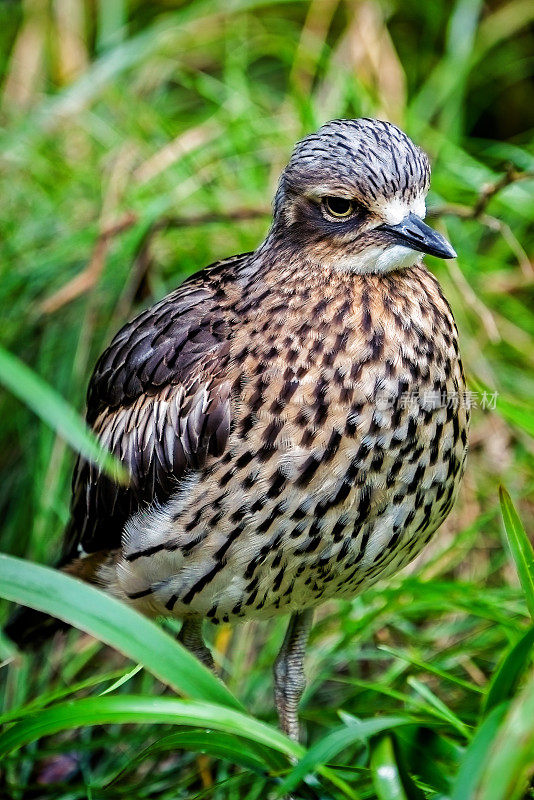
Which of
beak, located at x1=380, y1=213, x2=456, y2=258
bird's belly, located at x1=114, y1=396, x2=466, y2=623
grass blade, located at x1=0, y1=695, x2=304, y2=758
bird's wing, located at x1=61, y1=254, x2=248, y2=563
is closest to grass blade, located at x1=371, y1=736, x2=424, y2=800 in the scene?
grass blade, located at x1=0, y1=695, x2=304, y2=758

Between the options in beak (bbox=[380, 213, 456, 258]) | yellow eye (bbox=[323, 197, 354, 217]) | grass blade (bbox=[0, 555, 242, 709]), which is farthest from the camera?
yellow eye (bbox=[323, 197, 354, 217])

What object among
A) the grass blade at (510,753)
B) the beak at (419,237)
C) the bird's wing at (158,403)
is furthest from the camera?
the bird's wing at (158,403)

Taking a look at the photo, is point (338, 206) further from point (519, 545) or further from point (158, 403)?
point (519, 545)

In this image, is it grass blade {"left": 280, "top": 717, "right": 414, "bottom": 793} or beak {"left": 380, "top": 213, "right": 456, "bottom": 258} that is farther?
beak {"left": 380, "top": 213, "right": 456, "bottom": 258}

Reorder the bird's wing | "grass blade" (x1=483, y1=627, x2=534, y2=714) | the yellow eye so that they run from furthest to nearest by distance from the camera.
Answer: the bird's wing, the yellow eye, "grass blade" (x1=483, y1=627, x2=534, y2=714)

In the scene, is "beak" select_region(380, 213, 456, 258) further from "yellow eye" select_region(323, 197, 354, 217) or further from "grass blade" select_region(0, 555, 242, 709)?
"grass blade" select_region(0, 555, 242, 709)

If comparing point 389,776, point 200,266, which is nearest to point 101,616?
point 389,776

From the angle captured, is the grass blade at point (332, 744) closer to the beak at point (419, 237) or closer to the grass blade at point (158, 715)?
the grass blade at point (158, 715)

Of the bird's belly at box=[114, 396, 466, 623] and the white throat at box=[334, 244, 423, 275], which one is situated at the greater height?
the white throat at box=[334, 244, 423, 275]

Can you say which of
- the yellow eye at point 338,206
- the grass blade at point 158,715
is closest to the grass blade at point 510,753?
the grass blade at point 158,715
